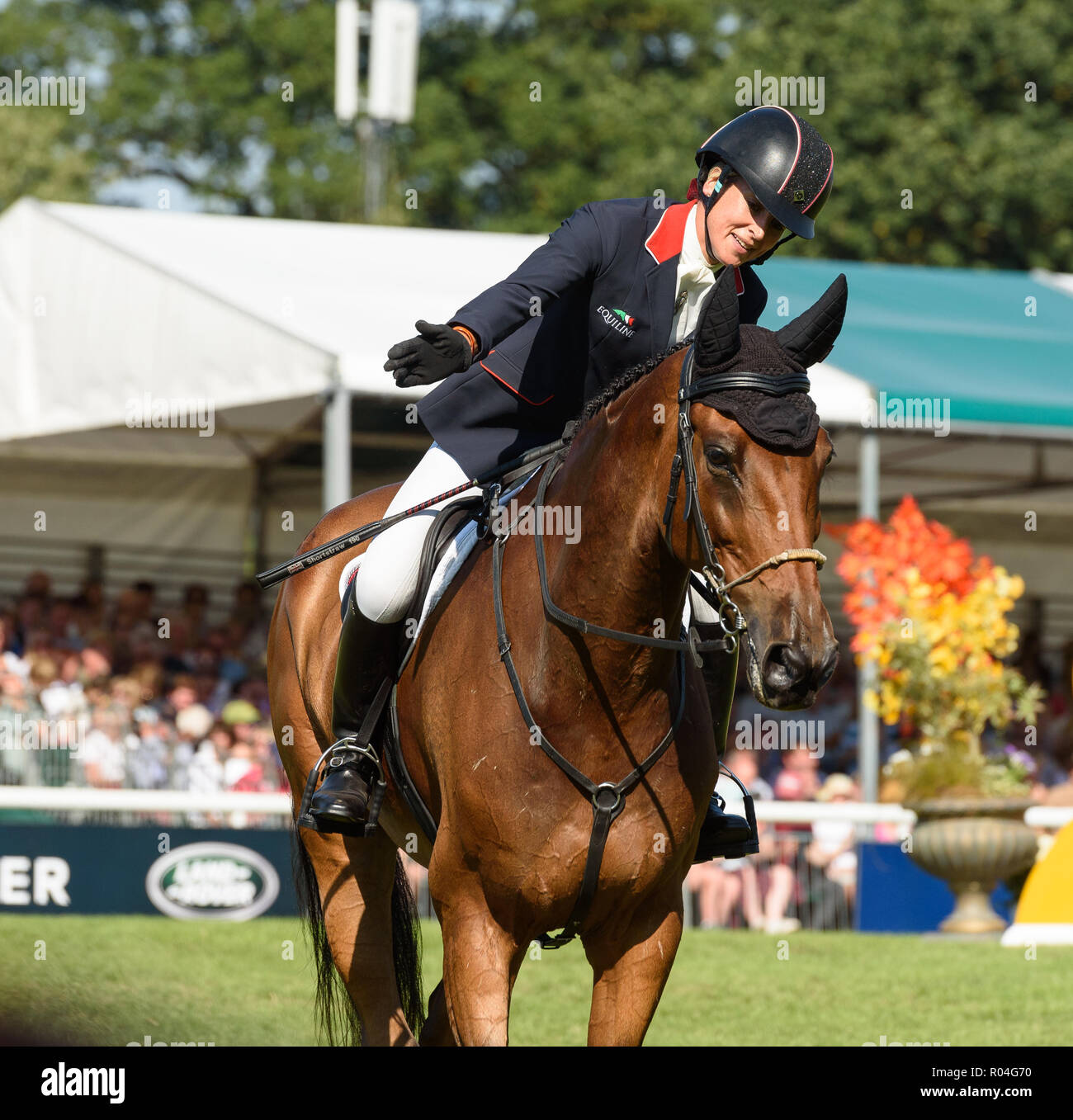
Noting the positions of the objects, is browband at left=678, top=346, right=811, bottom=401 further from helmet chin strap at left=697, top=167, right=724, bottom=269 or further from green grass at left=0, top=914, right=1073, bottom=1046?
green grass at left=0, top=914, right=1073, bottom=1046

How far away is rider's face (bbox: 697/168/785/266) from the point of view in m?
4.12

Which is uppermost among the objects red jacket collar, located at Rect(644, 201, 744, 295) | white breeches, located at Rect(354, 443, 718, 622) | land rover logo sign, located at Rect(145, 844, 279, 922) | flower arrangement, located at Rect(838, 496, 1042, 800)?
red jacket collar, located at Rect(644, 201, 744, 295)

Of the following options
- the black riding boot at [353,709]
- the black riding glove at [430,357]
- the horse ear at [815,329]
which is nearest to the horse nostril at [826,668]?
the horse ear at [815,329]

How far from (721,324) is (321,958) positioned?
10.7 ft

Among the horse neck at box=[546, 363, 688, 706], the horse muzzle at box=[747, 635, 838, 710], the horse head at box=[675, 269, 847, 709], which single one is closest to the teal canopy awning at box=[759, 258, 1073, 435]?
the horse neck at box=[546, 363, 688, 706]

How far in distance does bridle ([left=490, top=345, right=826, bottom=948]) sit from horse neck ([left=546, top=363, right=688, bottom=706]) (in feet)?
0.16

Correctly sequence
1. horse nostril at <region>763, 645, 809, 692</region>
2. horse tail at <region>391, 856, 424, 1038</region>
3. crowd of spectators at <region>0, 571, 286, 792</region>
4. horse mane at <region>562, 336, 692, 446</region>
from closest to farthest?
horse nostril at <region>763, 645, 809, 692</region> < horse mane at <region>562, 336, 692, 446</region> < horse tail at <region>391, 856, 424, 1038</region> < crowd of spectators at <region>0, 571, 286, 792</region>

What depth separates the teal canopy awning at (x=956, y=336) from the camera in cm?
1208

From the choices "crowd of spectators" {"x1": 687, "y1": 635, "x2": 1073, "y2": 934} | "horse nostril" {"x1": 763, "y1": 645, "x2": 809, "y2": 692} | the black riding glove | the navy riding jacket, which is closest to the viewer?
"horse nostril" {"x1": 763, "y1": 645, "x2": 809, "y2": 692}

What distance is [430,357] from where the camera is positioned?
379 centimetres

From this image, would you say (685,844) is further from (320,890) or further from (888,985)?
(888,985)

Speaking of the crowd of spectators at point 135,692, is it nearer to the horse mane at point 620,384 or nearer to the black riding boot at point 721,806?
the black riding boot at point 721,806
